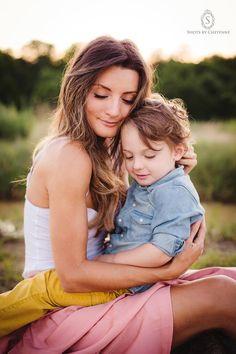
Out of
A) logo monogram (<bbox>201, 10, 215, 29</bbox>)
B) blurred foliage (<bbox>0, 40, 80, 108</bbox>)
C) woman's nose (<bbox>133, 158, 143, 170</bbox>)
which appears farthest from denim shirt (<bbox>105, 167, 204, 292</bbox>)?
blurred foliage (<bbox>0, 40, 80, 108</bbox>)

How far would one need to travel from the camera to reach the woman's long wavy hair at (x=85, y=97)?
234 cm

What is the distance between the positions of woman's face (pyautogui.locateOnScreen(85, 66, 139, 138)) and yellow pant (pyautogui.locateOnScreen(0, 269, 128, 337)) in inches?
31.2

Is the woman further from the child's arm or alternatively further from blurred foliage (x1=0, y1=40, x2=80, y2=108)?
blurred foliage (x1=0, y1=40, x2=80, y2=108)

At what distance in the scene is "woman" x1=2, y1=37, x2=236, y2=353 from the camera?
2209 millimetres

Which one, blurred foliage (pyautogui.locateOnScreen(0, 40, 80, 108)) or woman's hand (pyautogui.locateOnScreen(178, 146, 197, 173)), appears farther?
blurred foliage (pyautogui.locateOnScreen(0, 40, 80, 108))

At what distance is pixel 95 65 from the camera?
2.32 m

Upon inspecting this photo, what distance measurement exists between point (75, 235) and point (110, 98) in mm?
707

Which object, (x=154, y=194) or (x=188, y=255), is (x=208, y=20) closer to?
(x=154, y=194)

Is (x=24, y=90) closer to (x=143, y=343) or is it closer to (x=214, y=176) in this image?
(x=214, y=176)

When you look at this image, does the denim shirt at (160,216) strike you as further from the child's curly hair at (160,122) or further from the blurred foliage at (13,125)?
the blurred foliage at (13,125)

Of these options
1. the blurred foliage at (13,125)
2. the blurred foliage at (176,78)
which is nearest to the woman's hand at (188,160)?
the blurred foliage at (13,125)

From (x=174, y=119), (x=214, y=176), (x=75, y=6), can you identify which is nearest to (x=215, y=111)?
(x=214, y=176)

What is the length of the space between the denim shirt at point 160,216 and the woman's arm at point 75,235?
16 cm

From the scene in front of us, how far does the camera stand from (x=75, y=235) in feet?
7.27
